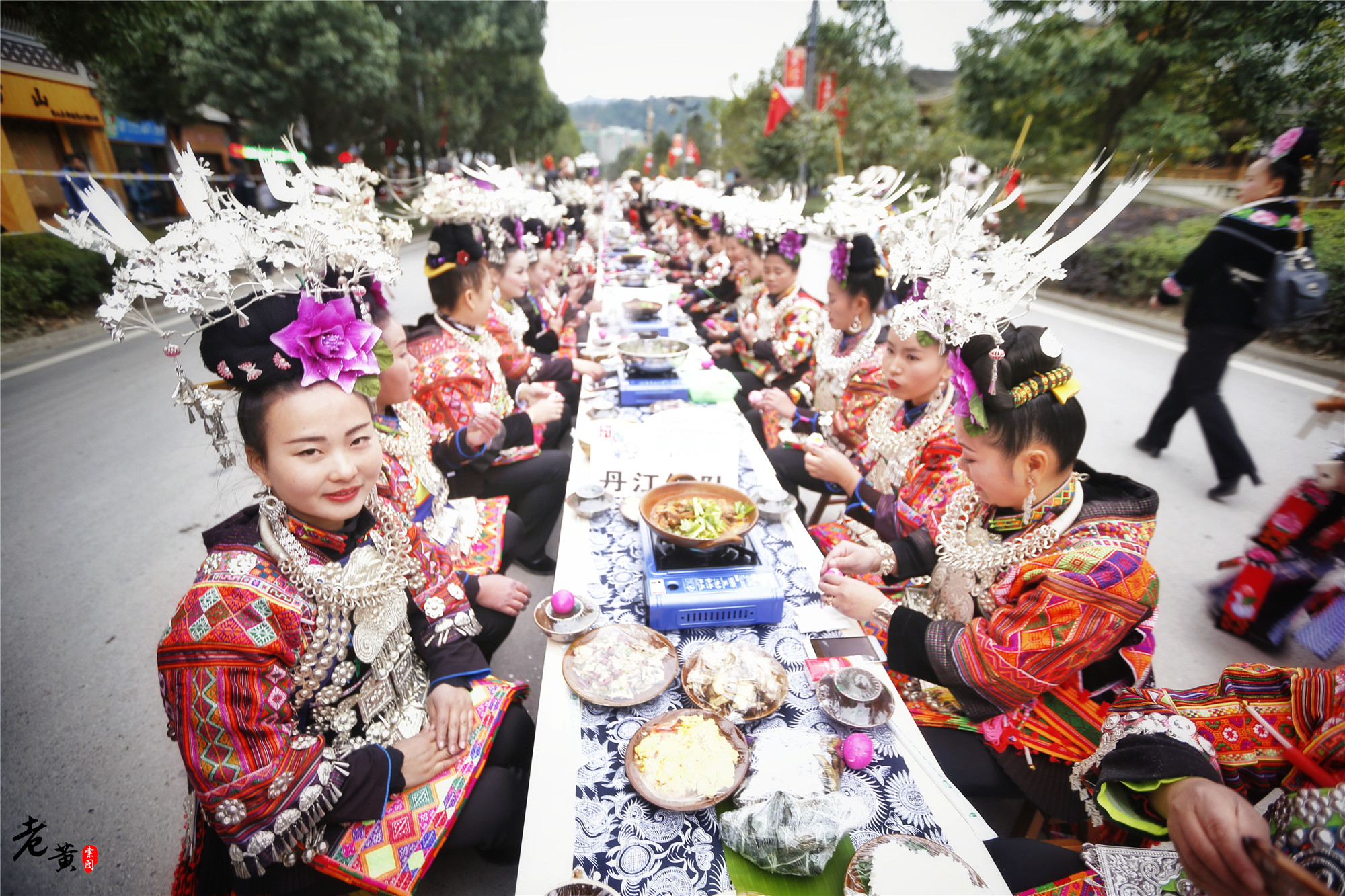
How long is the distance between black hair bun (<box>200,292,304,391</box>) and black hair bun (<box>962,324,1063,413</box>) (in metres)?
1.66

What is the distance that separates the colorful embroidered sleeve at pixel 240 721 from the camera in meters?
1.17

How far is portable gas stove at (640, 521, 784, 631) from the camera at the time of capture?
1.60 meters

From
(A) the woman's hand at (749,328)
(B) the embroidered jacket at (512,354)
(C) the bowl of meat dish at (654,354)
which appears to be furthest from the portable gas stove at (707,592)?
(A) the woman's hand at (749,328)

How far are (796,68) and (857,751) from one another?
2016 centimetres

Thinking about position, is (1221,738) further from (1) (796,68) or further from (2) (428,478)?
(1) (796,68)

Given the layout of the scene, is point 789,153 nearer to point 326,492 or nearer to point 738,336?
point 738,336

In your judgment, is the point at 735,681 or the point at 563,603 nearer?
the point at 735,681

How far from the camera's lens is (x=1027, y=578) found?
1.44 m

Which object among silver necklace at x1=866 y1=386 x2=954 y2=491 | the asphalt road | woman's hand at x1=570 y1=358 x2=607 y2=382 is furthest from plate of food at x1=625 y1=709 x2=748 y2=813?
woman's hand at x1=570 y1=358 x2=607 y2=382

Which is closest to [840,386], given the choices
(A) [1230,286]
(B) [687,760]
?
(B) [687,760]

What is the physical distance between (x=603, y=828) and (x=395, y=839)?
559 mm

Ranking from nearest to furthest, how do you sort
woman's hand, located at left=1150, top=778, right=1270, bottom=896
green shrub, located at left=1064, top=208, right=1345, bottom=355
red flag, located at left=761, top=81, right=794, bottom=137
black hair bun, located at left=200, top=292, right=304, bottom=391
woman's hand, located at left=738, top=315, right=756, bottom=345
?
woman's hand, located at left=1150, top=778, right=1270, bottom=896, black hair bun, located at left=200, top=292, right=304, bottom=391, woman's hand, located at left=738, top=315, right=756, bottom=345, green shrub, located at left=1064, top=208, right=1345, bottom=355, red flag, located at left=761, top=81, right=794, bottom=137

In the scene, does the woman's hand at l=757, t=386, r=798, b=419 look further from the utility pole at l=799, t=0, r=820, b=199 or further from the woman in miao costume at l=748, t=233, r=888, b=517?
the utility pole at l=799, t=0, r=820, b=199

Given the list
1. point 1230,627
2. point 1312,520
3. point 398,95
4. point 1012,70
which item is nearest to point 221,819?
point 1312,520
